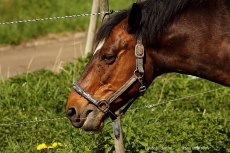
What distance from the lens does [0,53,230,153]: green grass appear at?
181 inches

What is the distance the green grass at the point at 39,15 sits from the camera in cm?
1019

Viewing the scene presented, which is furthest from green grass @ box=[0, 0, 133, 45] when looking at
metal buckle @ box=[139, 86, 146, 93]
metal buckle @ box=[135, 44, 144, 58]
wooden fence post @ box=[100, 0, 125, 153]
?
metal buckle @ box=[135, 44, 144, 58]

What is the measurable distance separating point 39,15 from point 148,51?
820 cm

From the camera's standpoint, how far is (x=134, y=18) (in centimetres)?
338

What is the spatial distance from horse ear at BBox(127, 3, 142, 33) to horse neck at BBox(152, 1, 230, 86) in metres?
0.23

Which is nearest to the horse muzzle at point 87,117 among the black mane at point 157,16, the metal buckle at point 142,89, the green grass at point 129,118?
the metal buckle at point 142,89

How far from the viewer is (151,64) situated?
352cm

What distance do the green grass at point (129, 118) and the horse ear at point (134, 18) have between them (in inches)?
54.9

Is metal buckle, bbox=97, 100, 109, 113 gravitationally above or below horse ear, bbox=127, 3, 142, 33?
below

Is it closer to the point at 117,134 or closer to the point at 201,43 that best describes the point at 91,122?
the point at 117,134

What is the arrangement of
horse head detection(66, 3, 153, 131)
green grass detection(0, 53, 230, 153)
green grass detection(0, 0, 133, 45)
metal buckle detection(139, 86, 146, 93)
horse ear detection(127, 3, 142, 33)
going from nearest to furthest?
horse ear detection(127, 3, 142, 33) < horse head detection(66, 3, 153, 131) < metal buckle detection(139, 86, 146, 93) < green grass detection(0, 53, 230, 153) < green grass detection(0, 0, 133, 45)

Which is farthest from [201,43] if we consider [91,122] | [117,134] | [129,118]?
[129,118]

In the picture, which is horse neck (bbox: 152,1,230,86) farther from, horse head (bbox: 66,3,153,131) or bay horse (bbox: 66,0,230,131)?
horse head (bbox: 66,3,153,131)

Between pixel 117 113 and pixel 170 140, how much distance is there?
3.07ft
